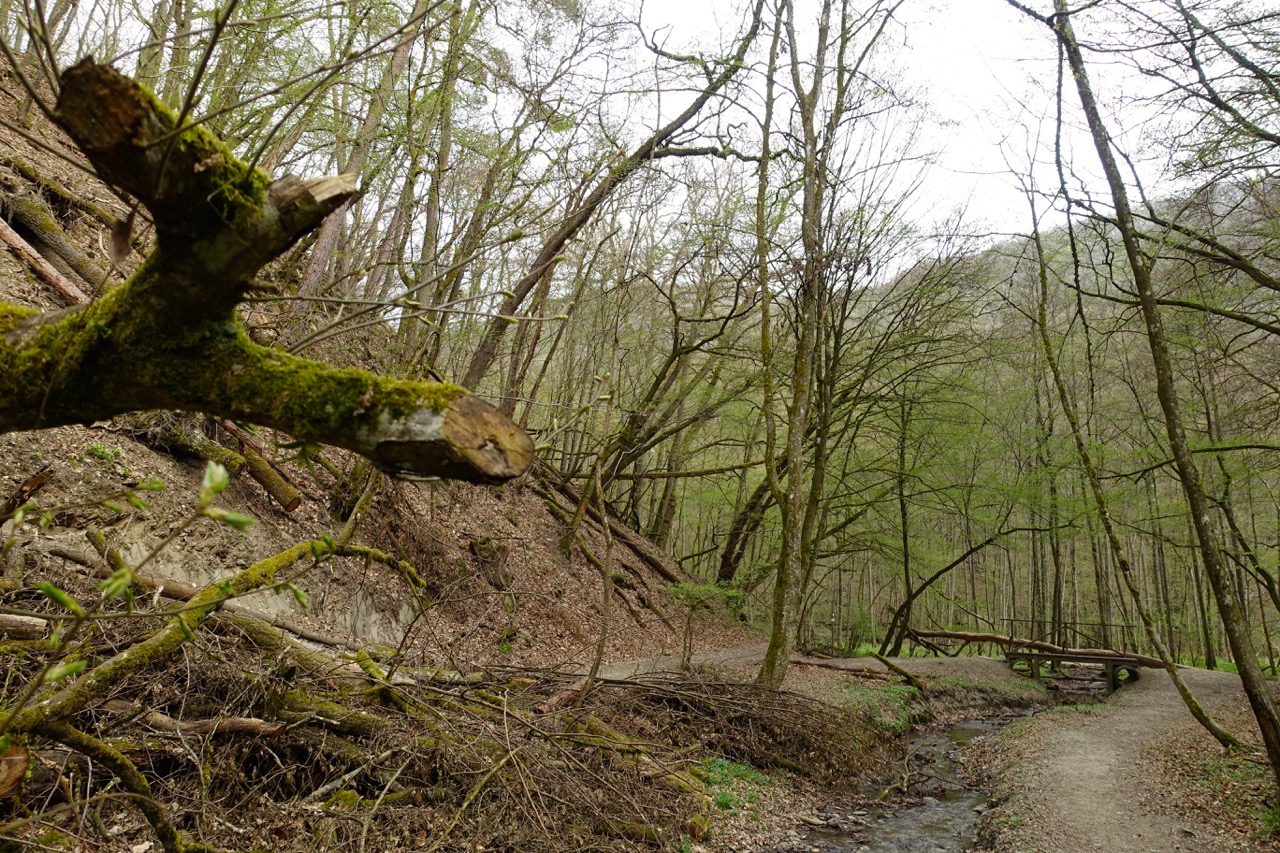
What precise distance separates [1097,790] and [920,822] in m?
1.92

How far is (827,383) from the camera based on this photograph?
34.3ft

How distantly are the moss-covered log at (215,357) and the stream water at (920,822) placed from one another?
525 cm

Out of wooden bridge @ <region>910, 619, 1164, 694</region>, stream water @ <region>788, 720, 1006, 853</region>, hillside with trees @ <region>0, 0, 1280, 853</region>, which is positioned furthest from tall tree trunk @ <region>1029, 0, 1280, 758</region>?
wooden bridge @ <region>910, 619, 1164, 694</region>

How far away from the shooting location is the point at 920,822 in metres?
6.41

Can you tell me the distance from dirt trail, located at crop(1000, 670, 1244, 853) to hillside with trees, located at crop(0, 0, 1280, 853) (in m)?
0.99

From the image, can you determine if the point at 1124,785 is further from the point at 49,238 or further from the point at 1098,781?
the point at 49,238

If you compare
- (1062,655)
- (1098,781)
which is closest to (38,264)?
(1098,781)

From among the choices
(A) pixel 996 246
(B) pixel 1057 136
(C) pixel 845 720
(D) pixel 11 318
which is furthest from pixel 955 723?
(D) pixel 11 318

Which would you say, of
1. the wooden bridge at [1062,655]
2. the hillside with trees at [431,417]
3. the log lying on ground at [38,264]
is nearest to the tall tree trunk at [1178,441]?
the hillside with trees at [431,417]

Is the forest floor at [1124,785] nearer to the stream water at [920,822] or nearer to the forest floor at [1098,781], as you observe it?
the forest floor at [1098,781]

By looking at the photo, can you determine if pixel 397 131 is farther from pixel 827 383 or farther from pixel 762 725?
pixel 762 725

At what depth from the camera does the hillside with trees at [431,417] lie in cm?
174

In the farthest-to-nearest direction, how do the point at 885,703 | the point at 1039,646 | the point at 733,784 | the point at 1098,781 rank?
the point at 1039,646, the point at 885,703, the point at 1098,781, the point at 733,784

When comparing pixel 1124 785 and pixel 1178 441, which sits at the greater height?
pixel 1178 441
